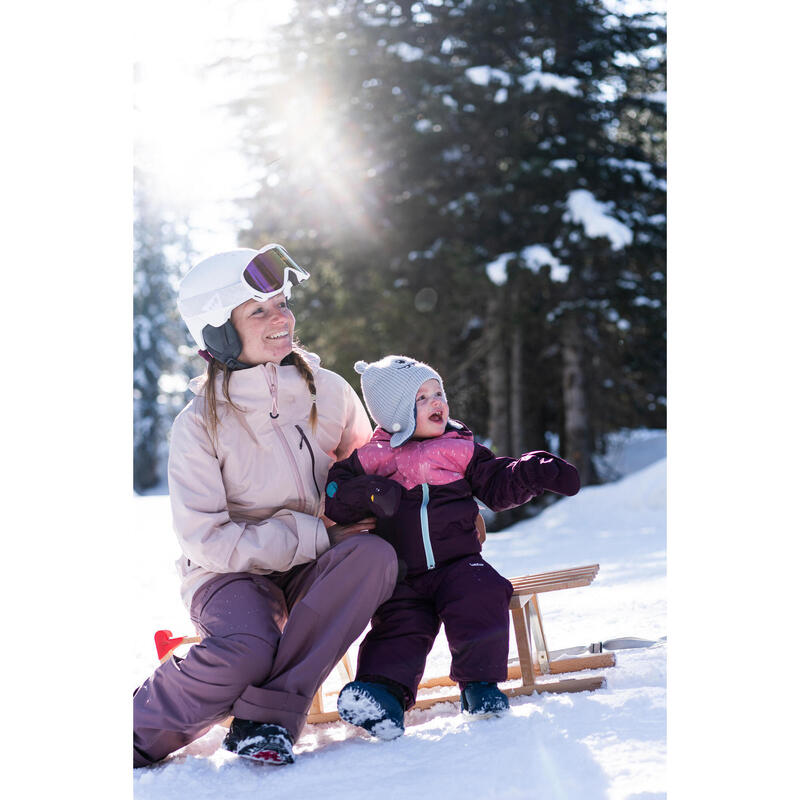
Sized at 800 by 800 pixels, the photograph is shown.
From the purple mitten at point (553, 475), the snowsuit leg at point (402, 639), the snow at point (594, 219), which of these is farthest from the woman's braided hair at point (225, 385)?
the snow at point (594, 219)

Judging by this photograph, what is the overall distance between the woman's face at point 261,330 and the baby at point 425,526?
39 centimetres

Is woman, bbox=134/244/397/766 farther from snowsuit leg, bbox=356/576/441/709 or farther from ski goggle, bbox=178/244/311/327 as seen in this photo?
snowsuit leg, bbox=356/576/441/709

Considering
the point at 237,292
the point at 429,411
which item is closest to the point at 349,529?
the point at 429,411

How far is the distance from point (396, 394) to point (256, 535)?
700 millimetres

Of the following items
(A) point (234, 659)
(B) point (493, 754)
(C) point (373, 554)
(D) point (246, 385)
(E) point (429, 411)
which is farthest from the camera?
(E) point (429, 411)

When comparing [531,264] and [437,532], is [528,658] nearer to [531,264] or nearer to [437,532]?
[437,532]

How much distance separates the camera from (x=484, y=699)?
251 centimetres

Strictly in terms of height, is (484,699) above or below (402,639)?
below

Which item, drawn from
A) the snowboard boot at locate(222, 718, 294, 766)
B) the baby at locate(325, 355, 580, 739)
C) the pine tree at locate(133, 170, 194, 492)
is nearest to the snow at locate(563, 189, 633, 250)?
the baby at locate(325, 355, 580, 739)

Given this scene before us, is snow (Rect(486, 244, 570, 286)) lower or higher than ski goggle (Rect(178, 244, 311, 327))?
lower

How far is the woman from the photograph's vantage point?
7.99 ft

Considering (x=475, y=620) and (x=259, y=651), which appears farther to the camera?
(x=475, y=620)

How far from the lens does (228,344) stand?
2846 mm
